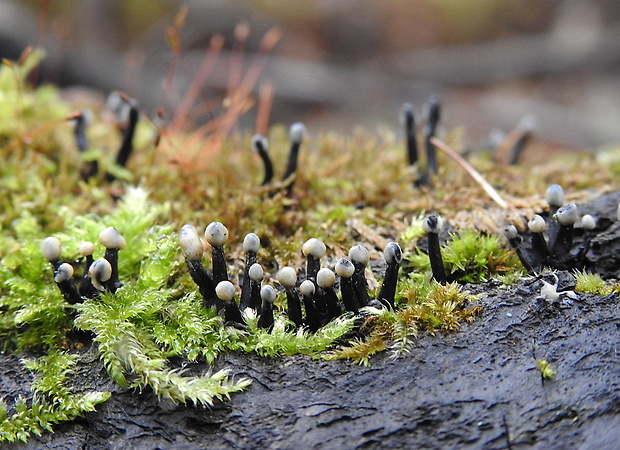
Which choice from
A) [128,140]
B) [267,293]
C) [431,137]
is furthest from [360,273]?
[128,140]

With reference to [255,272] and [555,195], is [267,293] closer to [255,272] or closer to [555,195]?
[255,272]

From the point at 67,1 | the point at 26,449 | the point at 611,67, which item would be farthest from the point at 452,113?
the point at 26,449

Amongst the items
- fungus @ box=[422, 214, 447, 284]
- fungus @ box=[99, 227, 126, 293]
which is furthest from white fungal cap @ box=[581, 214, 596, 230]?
fungus @ box=[99, 227, 126, 293]

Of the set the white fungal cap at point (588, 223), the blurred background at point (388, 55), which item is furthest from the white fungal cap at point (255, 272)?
the blurred background at point (388, 55)

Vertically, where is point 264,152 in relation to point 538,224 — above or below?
above

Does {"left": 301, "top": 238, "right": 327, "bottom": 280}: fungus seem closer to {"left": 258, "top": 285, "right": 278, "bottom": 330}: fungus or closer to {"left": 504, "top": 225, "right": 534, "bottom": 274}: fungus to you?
{"left": 258, "top": 285, "right": 278, "bottom": 330}: fungus
